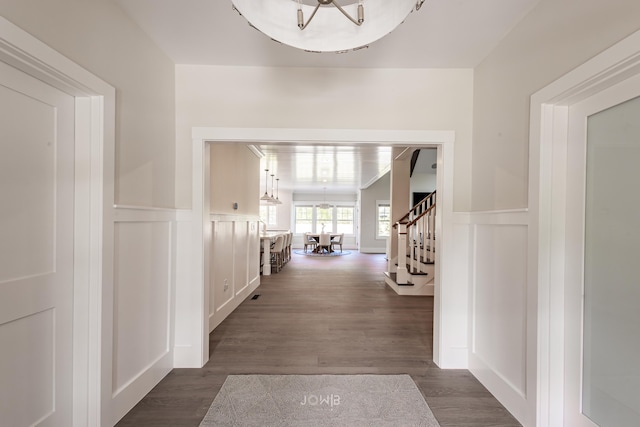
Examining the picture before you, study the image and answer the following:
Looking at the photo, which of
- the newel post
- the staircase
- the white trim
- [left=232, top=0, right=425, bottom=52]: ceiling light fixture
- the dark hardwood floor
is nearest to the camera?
[left=232, top=0, right=425, bottom=52]: ceiling light fixture

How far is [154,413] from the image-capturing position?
1691mm

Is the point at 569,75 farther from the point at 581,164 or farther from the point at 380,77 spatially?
the point at 380,77

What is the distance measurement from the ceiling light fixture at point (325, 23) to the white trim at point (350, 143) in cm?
109

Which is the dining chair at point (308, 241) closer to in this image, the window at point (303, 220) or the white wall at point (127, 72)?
the window at point (303, 220)

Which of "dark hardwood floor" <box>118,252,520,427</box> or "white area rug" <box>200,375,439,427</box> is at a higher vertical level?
"white area rug" <box>200,375,439,427</box>

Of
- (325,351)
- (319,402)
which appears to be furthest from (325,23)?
(325,351)

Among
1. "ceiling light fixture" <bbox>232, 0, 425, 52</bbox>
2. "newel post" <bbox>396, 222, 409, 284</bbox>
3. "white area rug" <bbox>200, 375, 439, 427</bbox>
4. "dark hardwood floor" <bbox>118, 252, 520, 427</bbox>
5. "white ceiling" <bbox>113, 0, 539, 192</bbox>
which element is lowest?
"dark hardwood floor" <bbox>118, 252, 520, 427</bbox>

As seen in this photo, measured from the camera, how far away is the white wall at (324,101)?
2.19m

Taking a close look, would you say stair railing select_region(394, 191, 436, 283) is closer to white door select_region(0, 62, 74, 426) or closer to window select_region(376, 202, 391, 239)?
white door select_region(0, 62, 74, 426)

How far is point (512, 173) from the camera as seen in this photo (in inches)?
69.1

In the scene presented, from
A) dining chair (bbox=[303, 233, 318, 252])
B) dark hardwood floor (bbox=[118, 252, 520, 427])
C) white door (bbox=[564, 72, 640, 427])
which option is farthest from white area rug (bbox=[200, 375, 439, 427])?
dining chair (bbox=[303, 233, 318, 252])

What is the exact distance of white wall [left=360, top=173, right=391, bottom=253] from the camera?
10773 millimetres

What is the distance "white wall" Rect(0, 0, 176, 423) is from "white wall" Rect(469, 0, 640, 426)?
7.61ft

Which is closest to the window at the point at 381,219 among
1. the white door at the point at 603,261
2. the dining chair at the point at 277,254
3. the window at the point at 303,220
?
the window at the point at 303,220
